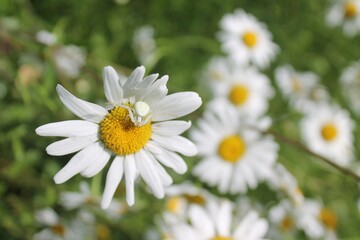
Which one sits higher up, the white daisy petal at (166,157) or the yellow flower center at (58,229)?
the white daisy petal at (166,157)

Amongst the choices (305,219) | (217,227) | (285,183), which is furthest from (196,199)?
(305,219)

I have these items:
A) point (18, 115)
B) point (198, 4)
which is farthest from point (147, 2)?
point (18, 115)

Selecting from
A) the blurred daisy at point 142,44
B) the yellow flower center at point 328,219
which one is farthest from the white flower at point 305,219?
the blurred daisy at point 142,44

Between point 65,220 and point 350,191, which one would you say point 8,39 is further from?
point 350,191

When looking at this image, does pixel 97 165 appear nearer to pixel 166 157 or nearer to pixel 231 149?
pixel 166 157

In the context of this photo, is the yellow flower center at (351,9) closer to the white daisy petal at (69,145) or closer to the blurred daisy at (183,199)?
the blurred daisy at (183,199)
